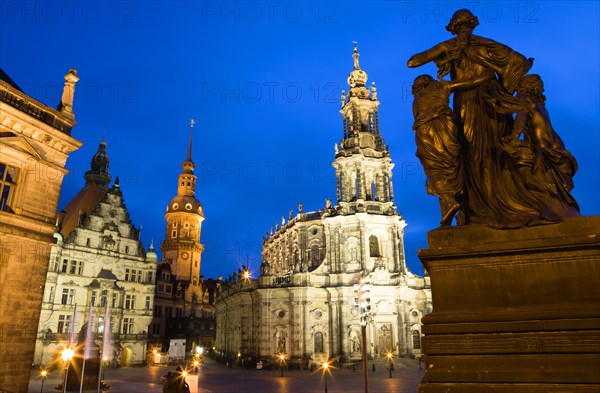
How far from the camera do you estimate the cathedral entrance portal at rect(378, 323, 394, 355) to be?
153 ft

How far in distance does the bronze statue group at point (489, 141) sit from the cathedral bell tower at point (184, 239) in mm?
77459

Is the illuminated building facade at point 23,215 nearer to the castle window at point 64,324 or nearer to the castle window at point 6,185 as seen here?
the castle window at point 6,185

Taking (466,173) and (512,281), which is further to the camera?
(466,173)

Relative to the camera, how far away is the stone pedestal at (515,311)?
12.9 ft

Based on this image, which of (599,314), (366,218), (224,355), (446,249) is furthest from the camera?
(224,355)

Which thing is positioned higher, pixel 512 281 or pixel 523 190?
pixel 523 190

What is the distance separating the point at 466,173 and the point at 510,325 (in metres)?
1.93

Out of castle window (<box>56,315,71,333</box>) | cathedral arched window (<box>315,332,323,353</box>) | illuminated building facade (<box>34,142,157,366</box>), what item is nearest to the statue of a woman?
illuminated building facade (<box>34,142,157,366</box>)

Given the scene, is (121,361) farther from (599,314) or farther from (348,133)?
(599,314)

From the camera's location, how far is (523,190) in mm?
4883

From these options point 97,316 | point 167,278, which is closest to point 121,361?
point 97,316

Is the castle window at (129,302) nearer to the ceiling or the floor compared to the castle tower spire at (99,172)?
nearer to the floor

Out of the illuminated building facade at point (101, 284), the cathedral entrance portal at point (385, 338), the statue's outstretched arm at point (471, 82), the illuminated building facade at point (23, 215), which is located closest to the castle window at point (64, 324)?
the illuminated building facade at point (101, 284)

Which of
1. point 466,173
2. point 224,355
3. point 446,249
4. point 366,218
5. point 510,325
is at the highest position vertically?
point 366,218
